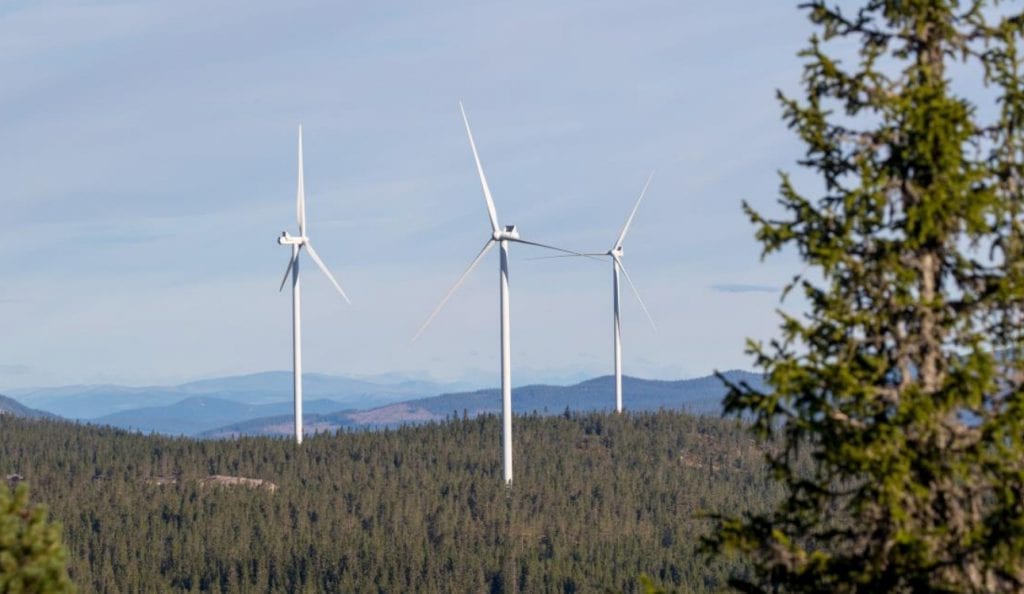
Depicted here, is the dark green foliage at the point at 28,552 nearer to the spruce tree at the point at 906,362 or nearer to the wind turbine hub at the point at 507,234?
the spruce tree at the point at 906,362

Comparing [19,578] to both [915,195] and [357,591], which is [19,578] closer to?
[915,195]

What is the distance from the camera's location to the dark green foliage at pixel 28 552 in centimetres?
3497

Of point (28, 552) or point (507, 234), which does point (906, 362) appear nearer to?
point (28, 552)

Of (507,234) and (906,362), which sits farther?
(507,234)

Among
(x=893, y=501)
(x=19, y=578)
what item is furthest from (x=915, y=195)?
(x=19, y=578)

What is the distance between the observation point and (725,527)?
101 feet

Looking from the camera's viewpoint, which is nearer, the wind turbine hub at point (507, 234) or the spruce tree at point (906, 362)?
the spruce tree at point (906, 362)

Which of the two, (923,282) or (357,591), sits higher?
(923,282)

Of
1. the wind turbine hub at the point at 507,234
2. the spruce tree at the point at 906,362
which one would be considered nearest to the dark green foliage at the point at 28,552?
the spruce tree at the point at 906,362

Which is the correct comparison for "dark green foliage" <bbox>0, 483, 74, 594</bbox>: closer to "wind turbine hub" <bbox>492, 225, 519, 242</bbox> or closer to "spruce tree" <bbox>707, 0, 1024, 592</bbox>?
"spruce tree" <bbox>707, 0, 1024, 592</bbox>

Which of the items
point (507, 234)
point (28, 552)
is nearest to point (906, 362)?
point (28, 552)

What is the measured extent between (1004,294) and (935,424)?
107 inches

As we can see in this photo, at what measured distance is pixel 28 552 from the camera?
1401 inches

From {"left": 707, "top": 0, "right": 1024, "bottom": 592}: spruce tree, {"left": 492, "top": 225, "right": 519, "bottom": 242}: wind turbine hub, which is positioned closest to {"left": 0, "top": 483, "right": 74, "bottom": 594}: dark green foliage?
{"left": 707, "top": 0, "right": 1024, "bottom": 592}: spruce tree
